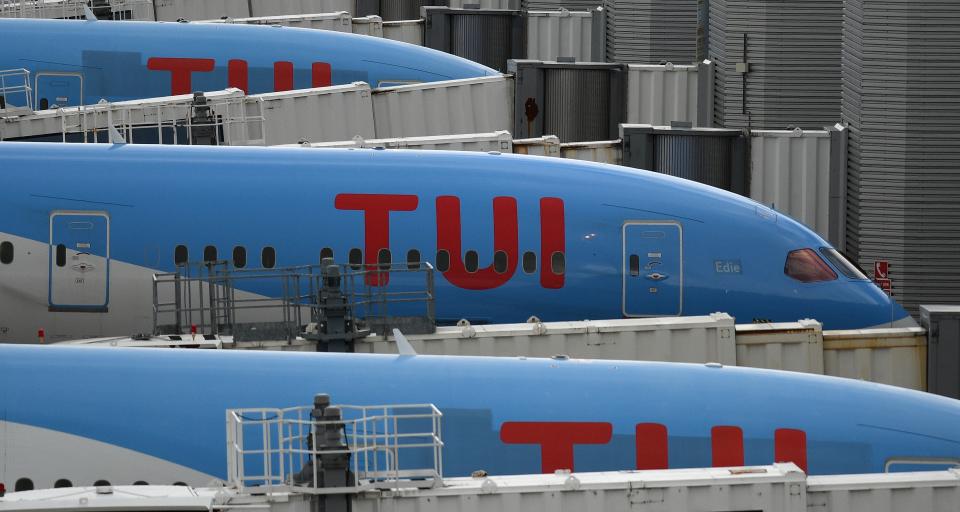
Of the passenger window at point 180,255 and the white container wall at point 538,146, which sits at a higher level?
the white container wall at point 538,146

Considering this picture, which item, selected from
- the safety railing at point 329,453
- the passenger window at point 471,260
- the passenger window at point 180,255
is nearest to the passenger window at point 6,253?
the passenger window at point 180,255

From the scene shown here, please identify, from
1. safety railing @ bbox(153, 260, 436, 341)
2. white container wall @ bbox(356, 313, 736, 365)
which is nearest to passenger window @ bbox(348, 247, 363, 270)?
safety railing @ bbox(153, 260, 436, 341)

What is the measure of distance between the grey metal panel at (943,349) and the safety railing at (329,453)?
8.62 metres

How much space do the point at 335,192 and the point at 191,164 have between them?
2266mm

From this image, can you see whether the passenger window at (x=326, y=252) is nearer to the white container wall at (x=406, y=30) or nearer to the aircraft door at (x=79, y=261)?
the aircraft door at (x=79, y=261)

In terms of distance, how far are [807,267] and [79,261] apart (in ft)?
38.2

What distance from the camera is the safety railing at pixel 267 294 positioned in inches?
1017

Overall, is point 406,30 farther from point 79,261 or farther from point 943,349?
point 943,349

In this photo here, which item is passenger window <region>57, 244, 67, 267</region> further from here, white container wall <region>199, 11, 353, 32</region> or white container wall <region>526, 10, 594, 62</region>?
white container wall <region>526, 10, 594, 62</region>

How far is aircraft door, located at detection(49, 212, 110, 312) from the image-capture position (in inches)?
1060

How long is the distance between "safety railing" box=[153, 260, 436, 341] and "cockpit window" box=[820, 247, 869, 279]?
6826mm

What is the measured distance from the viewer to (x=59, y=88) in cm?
3872

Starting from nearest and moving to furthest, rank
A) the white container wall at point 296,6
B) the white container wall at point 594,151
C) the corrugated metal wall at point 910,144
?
the corrugated metal wall at point 910,144
the white container wall at point 594,151
the white container wall at point 296,6

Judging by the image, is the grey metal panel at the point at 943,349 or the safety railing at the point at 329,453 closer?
the safety railing at the point at 329,453
